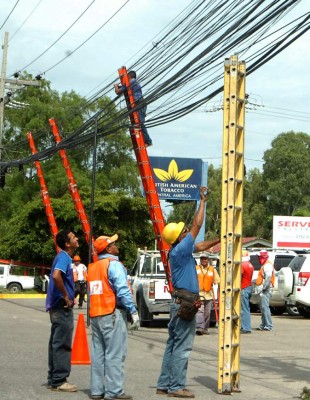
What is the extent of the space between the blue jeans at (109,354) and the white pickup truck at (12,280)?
3756cm

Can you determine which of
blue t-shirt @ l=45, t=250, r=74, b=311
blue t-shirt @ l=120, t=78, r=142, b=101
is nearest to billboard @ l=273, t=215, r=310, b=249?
blue t-shirt @ l=120, t=78, r=142, b=101

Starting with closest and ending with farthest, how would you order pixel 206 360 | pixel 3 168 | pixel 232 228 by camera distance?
pixel 232 228, pixel 206 360, pixel 3 168

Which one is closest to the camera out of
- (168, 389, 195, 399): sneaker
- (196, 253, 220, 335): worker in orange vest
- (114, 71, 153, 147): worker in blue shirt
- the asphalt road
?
(168, 389, 195, 399): sneaker

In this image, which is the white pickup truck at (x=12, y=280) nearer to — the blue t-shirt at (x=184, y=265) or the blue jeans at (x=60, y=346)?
the blue jeans at (x=60, y=346)

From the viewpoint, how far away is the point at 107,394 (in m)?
9.99

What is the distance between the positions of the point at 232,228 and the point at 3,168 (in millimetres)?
31685

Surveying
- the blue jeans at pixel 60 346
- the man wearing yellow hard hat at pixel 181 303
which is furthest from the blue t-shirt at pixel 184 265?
the blue jeans at pixel 60 346

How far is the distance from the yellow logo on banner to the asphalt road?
33099 millimetres

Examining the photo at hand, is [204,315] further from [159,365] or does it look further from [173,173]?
[173,173]

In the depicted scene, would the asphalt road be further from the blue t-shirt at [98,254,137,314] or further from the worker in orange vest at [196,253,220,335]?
the blue t-shirt at [98,254,137,314]

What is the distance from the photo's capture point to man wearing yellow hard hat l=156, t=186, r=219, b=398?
10.2m

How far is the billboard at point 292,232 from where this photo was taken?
158 feet

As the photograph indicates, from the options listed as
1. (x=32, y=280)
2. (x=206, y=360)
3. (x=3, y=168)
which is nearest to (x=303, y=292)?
(x=206, y=360)

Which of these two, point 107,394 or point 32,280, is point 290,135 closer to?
point 32,280
